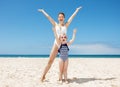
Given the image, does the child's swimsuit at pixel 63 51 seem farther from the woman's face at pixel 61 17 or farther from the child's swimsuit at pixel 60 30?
the woman's face at pixel 61 17

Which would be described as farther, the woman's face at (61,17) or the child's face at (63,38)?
the woman's face at (61,17)

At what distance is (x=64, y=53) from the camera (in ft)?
25.8

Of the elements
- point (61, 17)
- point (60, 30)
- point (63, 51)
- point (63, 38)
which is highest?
point (61, 17)

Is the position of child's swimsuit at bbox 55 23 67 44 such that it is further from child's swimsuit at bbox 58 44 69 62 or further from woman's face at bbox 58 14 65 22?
child's swimsuit at bbox 58 44 69 62

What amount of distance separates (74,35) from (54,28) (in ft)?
2.73

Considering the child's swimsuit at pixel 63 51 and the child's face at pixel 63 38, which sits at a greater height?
the child's face at pixel 63 38

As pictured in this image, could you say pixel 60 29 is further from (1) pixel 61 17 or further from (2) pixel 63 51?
(2) pixel 63 51

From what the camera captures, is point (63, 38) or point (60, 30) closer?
point (63, 38)

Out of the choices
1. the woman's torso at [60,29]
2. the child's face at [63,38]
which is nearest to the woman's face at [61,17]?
the woman's torso at [60,29]

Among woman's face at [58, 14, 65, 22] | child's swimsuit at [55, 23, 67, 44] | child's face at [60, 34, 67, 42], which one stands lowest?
child's face at [60, 34, 67, 42]

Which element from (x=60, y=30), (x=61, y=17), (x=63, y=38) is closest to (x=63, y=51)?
(x=63, y=38)

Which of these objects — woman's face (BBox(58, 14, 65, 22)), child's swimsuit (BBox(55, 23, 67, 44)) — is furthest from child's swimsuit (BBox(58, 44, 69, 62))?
woman's face (BBox(58, 14, 65, 22))

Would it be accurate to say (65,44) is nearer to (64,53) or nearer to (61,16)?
(64,53)

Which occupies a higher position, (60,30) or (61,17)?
(61,17)
